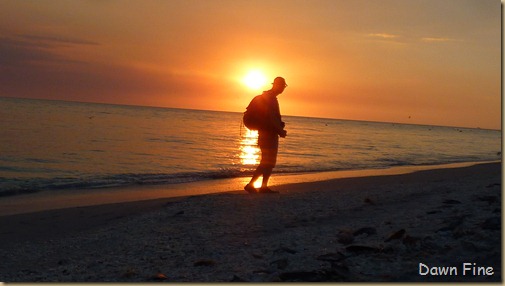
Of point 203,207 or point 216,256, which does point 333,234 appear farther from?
point 203,207

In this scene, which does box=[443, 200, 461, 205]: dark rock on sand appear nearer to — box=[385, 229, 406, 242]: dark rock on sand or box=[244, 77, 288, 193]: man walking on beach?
box=[385, 229, 406, 242]: dark rock on sand

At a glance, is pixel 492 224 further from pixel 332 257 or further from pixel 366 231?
pixel 332 257

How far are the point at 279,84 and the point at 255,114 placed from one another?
81 cm

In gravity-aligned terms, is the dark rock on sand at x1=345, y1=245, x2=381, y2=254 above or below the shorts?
below

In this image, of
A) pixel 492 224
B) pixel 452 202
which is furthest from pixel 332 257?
pixel 452 202

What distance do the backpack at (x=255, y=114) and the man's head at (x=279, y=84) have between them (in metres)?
0.39

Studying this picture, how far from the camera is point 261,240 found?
→ 7.04m

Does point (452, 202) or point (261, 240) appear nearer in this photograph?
point (261, 240)

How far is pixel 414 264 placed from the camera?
5.49 meters

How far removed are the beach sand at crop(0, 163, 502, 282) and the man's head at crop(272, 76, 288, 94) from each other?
7.45ft

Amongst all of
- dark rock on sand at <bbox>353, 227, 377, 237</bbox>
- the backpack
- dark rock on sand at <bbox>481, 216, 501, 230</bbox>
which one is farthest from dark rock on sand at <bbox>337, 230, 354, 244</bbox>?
the backpack

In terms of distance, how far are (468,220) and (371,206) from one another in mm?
2836

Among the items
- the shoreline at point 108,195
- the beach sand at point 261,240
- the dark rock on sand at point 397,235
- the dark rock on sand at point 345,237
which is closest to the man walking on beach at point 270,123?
the beach sand at point 261,240

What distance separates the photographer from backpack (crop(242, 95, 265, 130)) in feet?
36.5
